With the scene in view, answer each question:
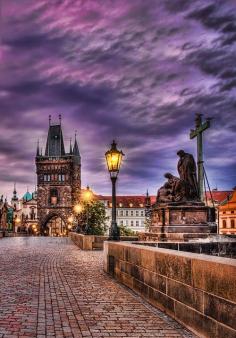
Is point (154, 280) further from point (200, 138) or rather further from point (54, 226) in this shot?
point (54, 226)

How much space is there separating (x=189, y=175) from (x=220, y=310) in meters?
12.4

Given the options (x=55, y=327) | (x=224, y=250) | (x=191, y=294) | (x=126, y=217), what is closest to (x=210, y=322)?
(x=191, y=294)

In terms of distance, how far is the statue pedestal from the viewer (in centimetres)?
1595

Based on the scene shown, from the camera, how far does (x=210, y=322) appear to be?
500 cm

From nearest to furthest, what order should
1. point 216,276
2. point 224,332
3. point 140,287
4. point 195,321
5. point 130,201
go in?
point 224,332
point 216,276
point 195,321
point 140,287
point 130,201

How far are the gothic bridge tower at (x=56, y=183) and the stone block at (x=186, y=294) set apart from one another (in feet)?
370

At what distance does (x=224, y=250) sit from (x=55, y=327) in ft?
20.9

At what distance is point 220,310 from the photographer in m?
4.73

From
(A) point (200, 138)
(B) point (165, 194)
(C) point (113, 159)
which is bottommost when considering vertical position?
(B) point (165, 194)

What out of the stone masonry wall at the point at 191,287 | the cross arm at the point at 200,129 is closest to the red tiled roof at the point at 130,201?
the cross arm at the point at 200,129

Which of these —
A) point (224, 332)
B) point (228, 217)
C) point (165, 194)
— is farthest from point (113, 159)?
point (228, 217)

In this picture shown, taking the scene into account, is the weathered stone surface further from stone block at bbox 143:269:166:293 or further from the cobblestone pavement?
stone block at bbox 143:269:166:293

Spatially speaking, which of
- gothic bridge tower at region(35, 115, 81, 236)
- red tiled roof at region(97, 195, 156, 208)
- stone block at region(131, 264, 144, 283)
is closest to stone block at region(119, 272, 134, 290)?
stone block at region(131, 264, 144, 283)

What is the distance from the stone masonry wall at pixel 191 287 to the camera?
4617 mm
